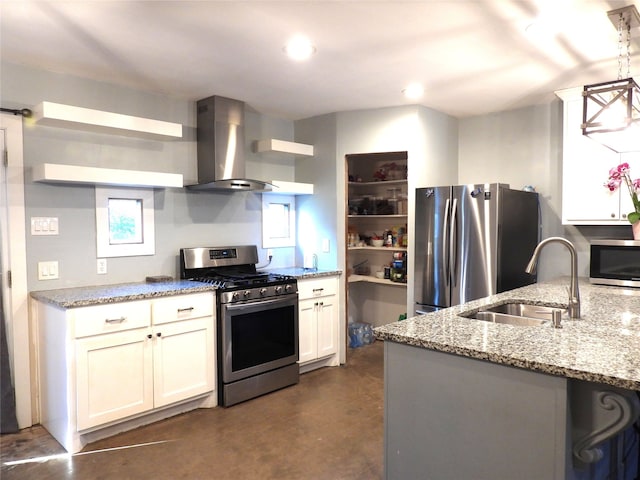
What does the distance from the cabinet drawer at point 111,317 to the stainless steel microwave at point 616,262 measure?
2.96 m

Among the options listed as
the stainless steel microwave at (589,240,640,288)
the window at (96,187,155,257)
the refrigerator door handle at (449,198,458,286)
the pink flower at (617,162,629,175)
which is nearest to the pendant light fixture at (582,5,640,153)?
the pink flower at (617,162,629,175)

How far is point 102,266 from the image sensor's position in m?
3.15

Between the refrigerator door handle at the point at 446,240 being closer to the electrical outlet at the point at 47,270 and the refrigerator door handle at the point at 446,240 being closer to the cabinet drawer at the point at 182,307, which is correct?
the cabinet drawer at the point at 182,307

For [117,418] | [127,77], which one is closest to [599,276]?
[117,418]

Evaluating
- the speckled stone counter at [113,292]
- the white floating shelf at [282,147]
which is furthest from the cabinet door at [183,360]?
the white floating shelf at [282,147]

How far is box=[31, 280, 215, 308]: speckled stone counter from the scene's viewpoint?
255 centimetres

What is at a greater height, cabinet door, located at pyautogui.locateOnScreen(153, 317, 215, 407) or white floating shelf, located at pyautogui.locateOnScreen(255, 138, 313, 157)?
white floating shelf, located at pyautogui.locateOnScreen(255, 138, 313, 157)

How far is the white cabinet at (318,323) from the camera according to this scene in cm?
373

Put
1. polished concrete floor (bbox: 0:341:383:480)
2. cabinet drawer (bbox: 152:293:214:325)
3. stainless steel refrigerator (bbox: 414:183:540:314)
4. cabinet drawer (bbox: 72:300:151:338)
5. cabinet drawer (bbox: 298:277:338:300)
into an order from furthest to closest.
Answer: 1. cabinet drawer (bbox: 298:277:338:300)
2. stainless steel refrigerator (bbox: 414:183:540:314)
3. cabinet drawer (bbox: 152:293:214:325)
4. cabinet drawer (bbox: 72:300:151:338)
5. polished concrete floor (bbox: 0:341:383:480)

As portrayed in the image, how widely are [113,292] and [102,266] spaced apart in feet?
1.38

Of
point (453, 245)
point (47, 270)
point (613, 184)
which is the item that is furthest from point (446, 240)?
point (47, 270)

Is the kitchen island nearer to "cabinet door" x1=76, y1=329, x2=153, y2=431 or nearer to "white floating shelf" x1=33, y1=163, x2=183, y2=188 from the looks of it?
"cabinet door" x1=76, y1=329, x2=153, y2=431

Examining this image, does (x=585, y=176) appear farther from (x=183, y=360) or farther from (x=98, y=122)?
(x=98, y=122)

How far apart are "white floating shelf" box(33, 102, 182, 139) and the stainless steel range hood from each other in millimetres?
344
